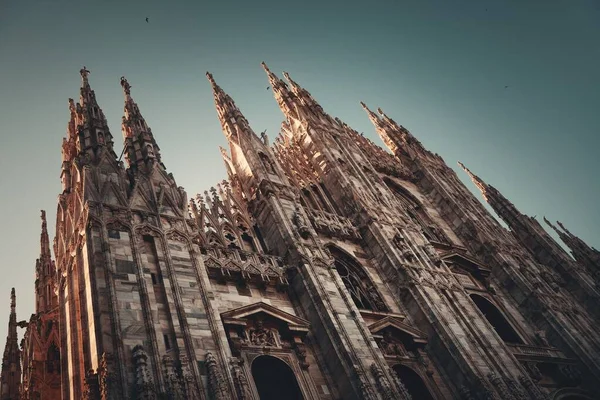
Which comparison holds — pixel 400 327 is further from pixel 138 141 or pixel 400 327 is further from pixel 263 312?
pixel 138 141

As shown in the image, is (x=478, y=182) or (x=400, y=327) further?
(x=478, y=182)

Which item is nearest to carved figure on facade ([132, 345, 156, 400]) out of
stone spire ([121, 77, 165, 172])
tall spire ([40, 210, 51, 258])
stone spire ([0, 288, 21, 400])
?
stone spire ([0, 288, 21, 400])

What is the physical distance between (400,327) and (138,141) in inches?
399

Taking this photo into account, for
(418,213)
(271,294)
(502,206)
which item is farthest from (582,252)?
(271,294)

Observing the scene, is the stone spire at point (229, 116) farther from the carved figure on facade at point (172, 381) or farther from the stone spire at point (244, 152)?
the carved figure on facade at point (172, 381)

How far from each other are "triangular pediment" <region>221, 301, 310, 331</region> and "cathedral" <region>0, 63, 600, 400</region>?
6cm

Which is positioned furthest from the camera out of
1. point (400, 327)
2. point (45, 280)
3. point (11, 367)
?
point (45, 280)

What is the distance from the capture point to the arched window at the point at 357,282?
18.7m

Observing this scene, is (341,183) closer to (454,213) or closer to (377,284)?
(377,284)

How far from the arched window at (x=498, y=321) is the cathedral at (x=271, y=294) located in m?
0.08

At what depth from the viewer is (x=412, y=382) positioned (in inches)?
639

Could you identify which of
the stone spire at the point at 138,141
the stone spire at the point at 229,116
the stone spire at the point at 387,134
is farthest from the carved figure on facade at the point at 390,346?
the stone spire at the point at 387,134

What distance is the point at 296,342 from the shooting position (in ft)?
49.2

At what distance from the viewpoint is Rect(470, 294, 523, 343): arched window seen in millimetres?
21422
